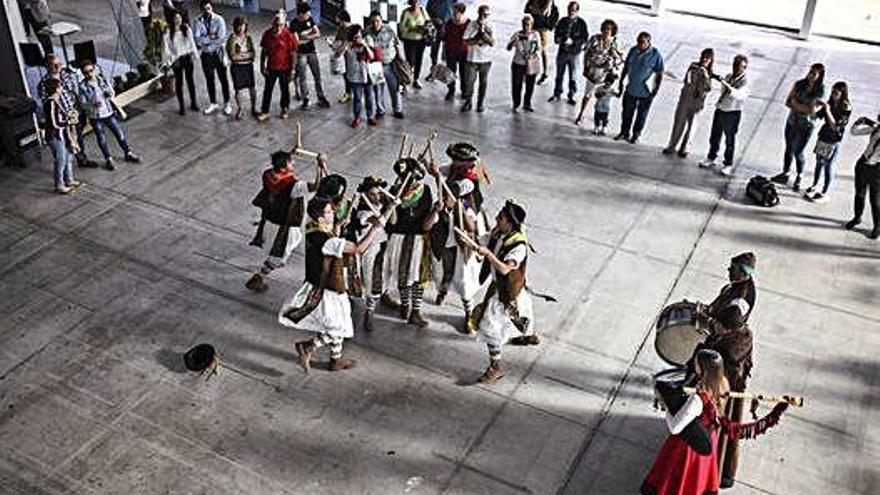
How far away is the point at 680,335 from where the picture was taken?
22.4 feet

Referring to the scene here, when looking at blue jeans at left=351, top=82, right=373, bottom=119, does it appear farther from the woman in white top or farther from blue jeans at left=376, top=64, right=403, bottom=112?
the woman in white top

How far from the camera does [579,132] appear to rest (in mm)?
12336

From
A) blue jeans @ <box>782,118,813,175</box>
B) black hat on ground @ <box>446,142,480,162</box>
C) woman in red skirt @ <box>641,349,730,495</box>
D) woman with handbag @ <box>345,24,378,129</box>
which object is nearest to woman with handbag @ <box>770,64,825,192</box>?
blue jeans @ <box>782,118,813,175</box>

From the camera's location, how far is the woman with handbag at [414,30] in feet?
40.9

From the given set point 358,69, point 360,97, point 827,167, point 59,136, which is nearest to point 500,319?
point 827,167

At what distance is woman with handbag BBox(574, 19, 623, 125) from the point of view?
11.6m

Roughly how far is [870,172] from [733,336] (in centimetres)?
480

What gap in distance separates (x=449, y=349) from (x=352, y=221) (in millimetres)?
1584

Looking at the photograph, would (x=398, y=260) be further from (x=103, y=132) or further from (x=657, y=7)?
(x=657, y=7)

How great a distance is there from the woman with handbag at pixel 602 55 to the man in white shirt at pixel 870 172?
3.21 metres

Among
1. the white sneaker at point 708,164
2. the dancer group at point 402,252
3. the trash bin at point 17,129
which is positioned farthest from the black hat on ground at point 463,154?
the trash bin at point 17,129

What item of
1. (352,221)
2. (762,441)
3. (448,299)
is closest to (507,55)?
(448,299)

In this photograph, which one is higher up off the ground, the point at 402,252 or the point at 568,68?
the point at 568,68

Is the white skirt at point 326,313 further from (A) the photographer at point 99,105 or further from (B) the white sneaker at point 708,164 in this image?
(B) the white sneaker at point 708,164
